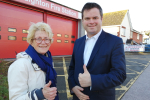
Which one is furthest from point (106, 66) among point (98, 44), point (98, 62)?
point (98, 44)

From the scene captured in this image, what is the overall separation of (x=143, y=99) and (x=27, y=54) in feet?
11.4

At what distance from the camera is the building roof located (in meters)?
19.4

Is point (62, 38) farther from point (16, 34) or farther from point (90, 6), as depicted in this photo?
point (90, 6)

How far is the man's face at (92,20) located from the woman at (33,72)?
0.63m

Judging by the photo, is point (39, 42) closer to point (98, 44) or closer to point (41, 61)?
point (41, 61)

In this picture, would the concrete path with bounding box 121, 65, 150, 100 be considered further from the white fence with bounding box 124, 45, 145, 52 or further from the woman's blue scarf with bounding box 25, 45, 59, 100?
the white fence with bounding box 124, 45, 145, 52

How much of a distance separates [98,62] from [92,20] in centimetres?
60

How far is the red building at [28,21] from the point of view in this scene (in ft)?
22.5

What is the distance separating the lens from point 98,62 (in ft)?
4.53

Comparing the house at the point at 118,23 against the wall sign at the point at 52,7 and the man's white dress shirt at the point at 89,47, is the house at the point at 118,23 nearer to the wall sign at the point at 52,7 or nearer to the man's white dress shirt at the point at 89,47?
the wall sign at the point at 52,7

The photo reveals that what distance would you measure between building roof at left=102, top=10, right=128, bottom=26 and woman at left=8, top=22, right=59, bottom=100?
1976cm

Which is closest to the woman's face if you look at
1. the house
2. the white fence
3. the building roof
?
the white fence

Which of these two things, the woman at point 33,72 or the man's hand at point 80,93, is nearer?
the woman at point 33,72

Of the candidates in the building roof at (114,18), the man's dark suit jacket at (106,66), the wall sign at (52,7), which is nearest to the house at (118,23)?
the building roof at (114,18)
